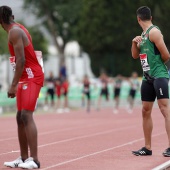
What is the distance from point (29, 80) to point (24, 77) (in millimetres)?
87

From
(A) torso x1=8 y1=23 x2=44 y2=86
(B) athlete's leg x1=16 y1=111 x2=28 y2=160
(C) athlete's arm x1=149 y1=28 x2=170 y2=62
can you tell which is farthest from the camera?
(C) athlete's arm x1=149 y1=28 x2=170 y2=62

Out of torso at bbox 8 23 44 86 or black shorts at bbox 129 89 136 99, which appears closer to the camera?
torso at bbox 8 23 44 86

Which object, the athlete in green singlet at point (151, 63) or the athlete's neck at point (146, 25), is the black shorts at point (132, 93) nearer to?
the athlete in green singlet at point (151, 63)

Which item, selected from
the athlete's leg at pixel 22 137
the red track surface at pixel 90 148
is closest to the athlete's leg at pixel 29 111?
the athlete's leg at pixel 22 137

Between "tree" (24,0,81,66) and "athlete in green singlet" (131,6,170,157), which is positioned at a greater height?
"tree" (24,0,81,66)

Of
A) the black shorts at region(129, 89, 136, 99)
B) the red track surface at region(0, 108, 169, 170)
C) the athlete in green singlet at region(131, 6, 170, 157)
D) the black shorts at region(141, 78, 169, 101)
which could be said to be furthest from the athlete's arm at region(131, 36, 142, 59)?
the black shorts at region(129, 89, 136, 99)

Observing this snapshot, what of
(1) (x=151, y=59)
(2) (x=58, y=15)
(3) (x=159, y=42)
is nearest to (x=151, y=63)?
(1) (x=151, y=59)

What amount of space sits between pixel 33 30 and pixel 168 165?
60.7m

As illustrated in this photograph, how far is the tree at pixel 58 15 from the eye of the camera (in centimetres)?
6831

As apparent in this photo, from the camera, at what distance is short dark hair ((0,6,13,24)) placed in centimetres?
1017

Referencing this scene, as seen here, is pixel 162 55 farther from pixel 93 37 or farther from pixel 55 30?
pixel 55 30

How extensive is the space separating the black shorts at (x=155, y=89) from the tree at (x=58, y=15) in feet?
184

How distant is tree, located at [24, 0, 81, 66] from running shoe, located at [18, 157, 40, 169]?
190 feet

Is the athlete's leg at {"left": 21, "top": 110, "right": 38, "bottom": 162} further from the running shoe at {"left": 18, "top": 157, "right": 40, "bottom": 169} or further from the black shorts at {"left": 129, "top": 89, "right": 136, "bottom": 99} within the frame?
the black shorts at {"left": 129, "top": 89, "right": 136, "bottom": 99}
